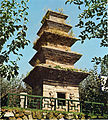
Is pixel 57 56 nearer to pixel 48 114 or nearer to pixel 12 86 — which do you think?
pixel 48 114

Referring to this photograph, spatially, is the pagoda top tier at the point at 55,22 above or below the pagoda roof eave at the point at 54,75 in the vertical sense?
above

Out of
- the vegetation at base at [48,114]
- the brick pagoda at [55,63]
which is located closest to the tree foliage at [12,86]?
the brick pagoda at [55,63]

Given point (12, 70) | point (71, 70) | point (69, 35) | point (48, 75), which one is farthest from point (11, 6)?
point (69, 35)

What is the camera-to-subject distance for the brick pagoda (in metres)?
13.6

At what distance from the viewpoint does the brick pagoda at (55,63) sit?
13562mm

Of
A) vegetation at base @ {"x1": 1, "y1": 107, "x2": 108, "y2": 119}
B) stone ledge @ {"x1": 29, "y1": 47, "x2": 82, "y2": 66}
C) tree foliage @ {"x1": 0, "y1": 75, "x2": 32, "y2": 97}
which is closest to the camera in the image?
vegetation at base @ {"x1": 1, "y1": 107, "x2": 108, "y2": 119}

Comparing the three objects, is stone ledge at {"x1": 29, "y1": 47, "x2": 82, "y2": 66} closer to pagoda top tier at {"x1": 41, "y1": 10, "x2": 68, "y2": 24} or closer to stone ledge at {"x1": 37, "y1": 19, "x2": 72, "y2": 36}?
stone ledge at {"x1": 37, "y1": 19, "x2": 72, "y2": 36}

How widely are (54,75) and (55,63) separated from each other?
4.88ft

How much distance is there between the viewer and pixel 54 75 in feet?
45.4

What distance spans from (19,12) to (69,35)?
8.31 metres

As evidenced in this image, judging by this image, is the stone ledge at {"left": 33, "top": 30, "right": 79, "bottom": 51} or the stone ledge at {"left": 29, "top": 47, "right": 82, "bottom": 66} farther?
the stone ledge at {"left": 33, "top": 30, "right": 79, "bottom": 51}

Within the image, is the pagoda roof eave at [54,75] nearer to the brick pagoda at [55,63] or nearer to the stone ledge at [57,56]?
the brick pagoda at [55,63]

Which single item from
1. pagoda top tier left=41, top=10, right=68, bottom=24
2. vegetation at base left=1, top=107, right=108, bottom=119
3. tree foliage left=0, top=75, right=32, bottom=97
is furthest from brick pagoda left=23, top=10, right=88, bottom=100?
tree foliage left=0, top=75, right=32, bottom=97

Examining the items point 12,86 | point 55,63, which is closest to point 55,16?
point 55,63
